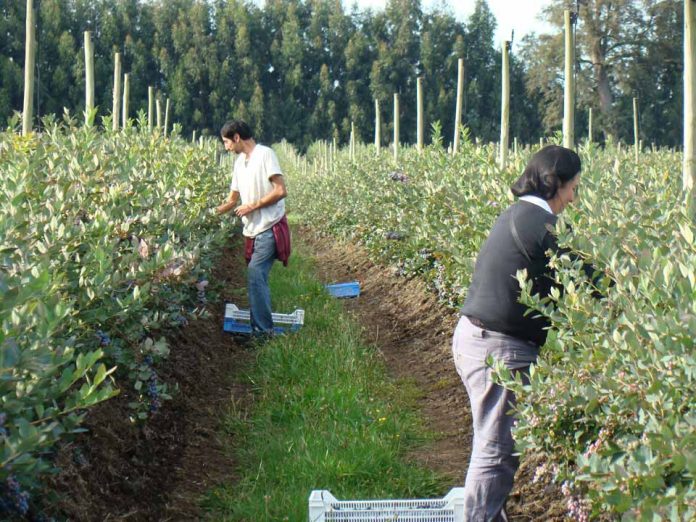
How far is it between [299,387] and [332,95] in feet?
168

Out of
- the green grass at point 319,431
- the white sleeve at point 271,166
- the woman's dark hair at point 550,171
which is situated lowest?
the green grass at point 319,431

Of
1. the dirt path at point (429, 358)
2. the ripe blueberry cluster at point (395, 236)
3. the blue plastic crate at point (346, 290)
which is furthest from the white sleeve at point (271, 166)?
the blue plastic crate at point (346, 290)

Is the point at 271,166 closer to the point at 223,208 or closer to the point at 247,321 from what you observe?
the point at 223,208

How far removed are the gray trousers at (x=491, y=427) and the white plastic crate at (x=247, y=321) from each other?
415cm

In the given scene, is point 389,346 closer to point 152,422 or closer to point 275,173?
point 275,173

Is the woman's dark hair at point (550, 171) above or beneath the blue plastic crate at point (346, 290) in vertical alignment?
above

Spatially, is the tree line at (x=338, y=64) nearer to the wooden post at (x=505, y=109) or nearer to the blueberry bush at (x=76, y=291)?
the wooden post at (x=505, y=109)

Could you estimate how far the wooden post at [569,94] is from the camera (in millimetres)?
6738

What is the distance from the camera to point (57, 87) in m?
46.2

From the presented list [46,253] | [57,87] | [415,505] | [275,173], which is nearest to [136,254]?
[46,253]

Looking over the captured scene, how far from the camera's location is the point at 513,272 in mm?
3516

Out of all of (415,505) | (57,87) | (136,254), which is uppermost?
(57,87)

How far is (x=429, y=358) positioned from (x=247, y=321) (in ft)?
5.78

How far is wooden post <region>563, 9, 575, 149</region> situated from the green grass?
2.23m
